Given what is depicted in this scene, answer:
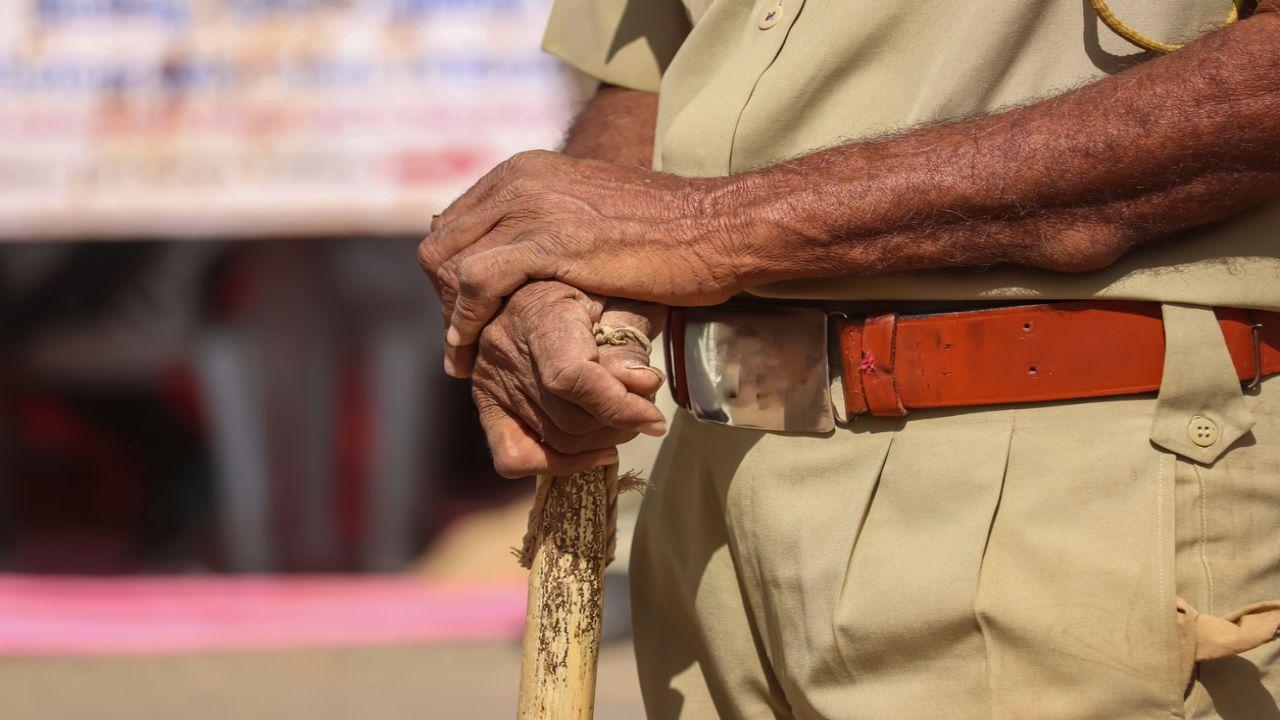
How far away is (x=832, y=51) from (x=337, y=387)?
12.3 ft

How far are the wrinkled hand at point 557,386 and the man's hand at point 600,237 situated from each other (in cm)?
3

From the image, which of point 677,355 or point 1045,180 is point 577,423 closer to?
point 677,355

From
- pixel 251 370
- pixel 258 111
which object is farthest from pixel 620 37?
pixel 251 370

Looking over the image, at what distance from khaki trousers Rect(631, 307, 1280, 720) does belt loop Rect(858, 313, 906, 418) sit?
0.04m

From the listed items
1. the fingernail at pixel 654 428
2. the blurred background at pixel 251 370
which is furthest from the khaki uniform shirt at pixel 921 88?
the blurred background at pixel 251 370

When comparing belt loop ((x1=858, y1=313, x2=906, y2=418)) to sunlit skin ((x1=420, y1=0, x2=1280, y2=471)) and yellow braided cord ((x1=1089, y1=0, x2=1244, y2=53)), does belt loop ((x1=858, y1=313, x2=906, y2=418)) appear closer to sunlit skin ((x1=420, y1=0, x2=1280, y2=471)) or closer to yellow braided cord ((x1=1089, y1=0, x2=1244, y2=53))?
sunlit skin ((x1=420, y1=0, x2=1280, y2=471))

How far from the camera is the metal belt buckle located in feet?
4.36

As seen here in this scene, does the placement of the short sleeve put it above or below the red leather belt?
above

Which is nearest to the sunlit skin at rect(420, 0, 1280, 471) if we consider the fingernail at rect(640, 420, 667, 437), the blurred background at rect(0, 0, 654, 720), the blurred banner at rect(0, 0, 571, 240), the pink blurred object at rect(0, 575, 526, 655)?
the fingernail at rect(640, 420, 667, 437)

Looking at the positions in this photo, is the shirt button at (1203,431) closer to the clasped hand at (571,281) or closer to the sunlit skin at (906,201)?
the sunlit skin at (906,201)

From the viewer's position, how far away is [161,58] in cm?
436

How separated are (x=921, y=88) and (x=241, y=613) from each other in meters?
3.94

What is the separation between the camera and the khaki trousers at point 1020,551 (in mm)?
1176

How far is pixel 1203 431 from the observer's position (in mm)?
1174
